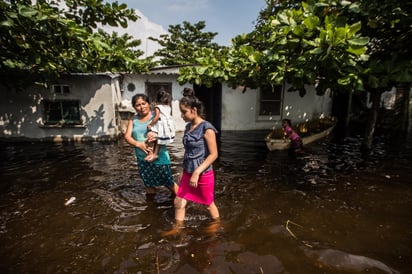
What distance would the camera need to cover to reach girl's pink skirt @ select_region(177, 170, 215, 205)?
2840mm

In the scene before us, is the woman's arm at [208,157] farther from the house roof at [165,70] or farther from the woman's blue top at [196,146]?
the house roof at [165,70]

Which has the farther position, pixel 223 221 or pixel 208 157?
pixel 223 221

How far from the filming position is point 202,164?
2713mm

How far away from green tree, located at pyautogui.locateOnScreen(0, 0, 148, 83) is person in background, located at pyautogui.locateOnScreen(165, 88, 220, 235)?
3896 mm

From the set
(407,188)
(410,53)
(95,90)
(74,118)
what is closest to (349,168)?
(407,188)

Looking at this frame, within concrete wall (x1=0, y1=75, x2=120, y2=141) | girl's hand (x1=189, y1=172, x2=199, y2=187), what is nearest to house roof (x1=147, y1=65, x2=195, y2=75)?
concrete wall (x1=0, y1=75, x2=120, y2=141)

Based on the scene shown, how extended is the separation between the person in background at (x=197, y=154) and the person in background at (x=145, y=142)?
2.40 ft

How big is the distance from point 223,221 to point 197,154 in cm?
129

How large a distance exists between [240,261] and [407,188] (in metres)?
4.31


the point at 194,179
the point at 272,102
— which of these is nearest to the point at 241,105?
the point at 272,102

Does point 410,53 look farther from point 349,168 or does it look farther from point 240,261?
point 240,261

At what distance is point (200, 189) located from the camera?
2881 mm

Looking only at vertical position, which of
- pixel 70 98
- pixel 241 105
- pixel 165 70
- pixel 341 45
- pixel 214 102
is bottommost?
pixel 241 105

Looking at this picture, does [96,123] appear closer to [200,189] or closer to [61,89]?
[61,89]
